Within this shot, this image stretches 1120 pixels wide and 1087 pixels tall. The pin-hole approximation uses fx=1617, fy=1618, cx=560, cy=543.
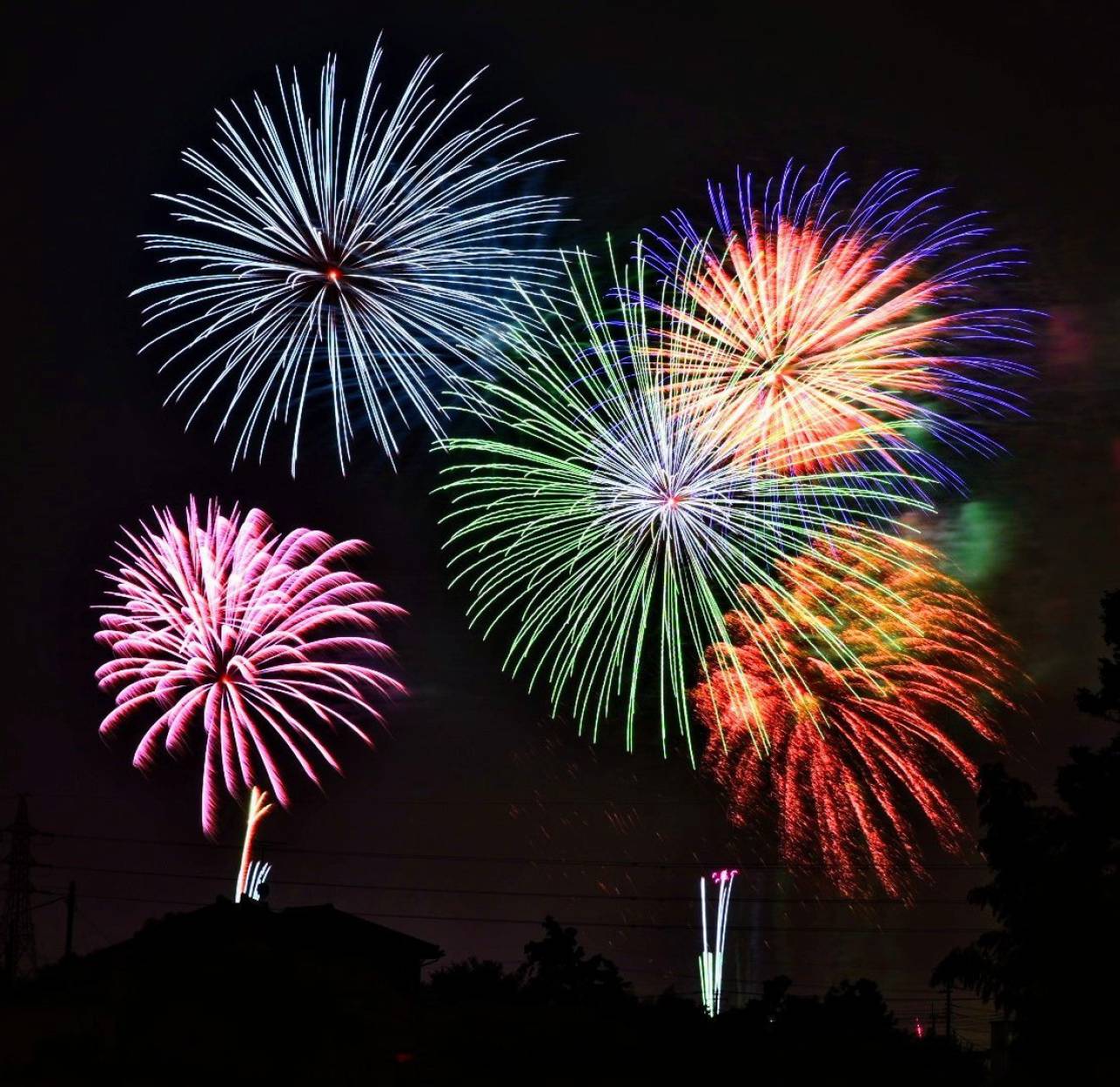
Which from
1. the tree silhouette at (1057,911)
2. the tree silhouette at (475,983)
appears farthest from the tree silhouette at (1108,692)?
the tree silhouette at (475,983)

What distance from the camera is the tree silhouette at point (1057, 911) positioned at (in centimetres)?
2639

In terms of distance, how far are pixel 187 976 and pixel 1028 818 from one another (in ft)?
57.6

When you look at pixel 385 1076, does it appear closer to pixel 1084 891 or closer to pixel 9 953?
pixel 1084 891

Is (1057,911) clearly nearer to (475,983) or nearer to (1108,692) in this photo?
(1108,692)

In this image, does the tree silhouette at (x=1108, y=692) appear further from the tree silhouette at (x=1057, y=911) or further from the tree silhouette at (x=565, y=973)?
the tree silhouette at (x=565, y=973)

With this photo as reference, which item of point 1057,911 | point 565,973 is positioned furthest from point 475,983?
point 1057,911

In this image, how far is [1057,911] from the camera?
27.4m

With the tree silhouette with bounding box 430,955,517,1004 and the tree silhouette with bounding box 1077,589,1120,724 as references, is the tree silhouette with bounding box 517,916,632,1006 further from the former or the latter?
the tree silhouette with bounding box 1077,589,1120,724

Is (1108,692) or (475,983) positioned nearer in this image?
(1108,692)

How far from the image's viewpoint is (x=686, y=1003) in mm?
37719

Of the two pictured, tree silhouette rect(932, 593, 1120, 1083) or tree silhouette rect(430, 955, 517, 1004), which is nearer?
tree silhouette rect(932, 593, 1120, 1083)

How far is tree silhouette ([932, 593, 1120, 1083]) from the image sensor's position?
86.6ft

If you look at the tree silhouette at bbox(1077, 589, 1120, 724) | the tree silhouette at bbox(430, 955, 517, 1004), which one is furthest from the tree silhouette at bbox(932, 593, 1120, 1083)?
the tree silhouette at bbox(430, 955, 517, 1004)

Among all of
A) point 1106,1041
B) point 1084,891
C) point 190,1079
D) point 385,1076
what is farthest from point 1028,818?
point 190,1079
